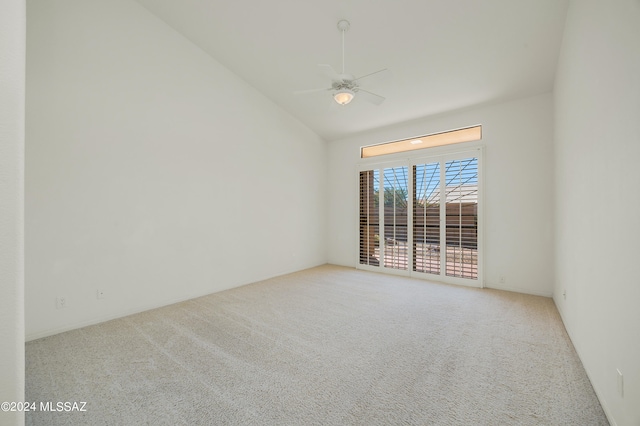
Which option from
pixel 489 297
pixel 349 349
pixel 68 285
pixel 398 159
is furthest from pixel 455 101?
pixel 68 285

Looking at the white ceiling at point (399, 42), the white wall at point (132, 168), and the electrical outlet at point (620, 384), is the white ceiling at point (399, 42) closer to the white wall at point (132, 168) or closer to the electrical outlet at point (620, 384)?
the white wall at point (132, 168)

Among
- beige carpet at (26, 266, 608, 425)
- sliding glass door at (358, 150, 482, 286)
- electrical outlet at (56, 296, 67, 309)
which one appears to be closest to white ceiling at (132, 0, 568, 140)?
sliding glass door at (358, 150, 482, 286)

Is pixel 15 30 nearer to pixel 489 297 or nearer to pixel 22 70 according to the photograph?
pixel 22 70

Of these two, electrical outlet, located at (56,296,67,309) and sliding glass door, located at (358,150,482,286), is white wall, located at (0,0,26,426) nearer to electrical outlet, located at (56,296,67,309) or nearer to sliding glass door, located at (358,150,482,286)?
electrical outlet, located at (56,296,67,309)

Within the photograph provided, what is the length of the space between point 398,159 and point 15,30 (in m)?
5.10

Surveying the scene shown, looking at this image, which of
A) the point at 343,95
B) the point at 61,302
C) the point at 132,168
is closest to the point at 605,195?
the point at 343,95

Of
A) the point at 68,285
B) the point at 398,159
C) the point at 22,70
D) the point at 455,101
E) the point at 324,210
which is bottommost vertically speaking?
the point at 68,285

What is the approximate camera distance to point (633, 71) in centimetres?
132

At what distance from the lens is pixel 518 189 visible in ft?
13.6

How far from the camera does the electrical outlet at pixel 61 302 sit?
281 cm

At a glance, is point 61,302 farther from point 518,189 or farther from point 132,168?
point 518,189

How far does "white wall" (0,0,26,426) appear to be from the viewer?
1000mm

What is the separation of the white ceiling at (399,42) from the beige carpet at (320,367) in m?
2.83

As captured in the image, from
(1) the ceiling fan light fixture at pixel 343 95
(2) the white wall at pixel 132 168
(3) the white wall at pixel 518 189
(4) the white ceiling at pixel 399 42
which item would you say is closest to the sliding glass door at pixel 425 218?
(3) the white wall at pixel 518 189
